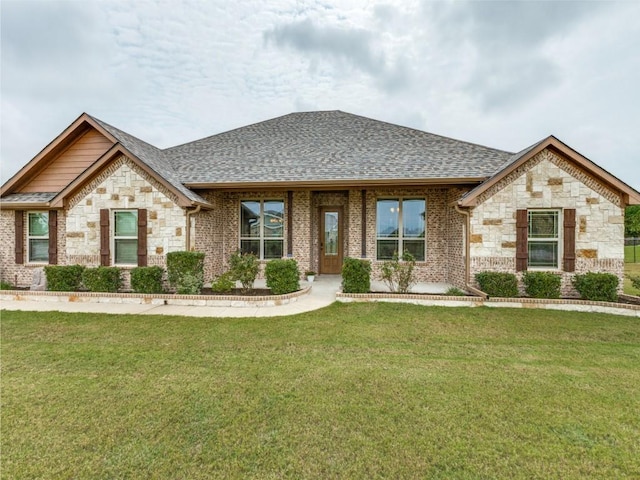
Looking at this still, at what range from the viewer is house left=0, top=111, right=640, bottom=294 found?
746cm

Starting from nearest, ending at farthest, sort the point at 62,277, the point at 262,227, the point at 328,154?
the point at 62,277
the point at 262,227
the point at 328,154

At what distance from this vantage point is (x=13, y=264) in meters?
8.95

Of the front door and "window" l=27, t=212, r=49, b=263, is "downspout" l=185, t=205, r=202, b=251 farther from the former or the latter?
"window" l=27, t=212, r=49, b=263

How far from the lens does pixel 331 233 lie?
11.0 meters

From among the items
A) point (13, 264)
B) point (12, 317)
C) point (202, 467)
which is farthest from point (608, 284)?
point (13, 264)

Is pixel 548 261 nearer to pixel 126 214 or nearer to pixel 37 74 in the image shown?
pixel 126 214

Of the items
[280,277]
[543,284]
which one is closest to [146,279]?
[280,277]

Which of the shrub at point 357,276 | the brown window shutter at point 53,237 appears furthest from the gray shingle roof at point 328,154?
the brown window shutter at point 53,237

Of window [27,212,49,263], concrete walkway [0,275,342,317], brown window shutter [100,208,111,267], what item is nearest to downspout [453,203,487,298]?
concrete walkway [0,275,342,317]

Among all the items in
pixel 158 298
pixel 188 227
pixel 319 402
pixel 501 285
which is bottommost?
pixel 319 402

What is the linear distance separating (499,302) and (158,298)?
835 centimetres

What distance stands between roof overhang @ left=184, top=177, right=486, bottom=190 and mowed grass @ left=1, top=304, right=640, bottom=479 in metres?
4.65

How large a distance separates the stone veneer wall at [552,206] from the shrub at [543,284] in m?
0.53

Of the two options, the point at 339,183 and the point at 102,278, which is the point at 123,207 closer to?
the point at 102,278
